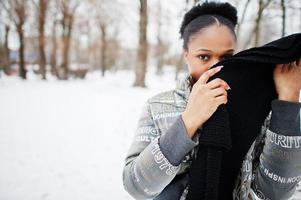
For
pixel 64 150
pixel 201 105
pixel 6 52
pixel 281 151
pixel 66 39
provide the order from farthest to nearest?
1. pixel 6 52
2. pixel 66 39
3. pixel 64 150
4. pixel 281 151
5. pixel 201 105

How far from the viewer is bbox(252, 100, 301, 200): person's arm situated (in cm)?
119

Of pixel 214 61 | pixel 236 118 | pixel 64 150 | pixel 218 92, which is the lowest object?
pixel 64 150

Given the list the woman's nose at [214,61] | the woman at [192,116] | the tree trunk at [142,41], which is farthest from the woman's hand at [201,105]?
the tree trunk at [142,41]

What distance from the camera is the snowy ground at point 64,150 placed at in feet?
13.7

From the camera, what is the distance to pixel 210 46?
1.32 metres

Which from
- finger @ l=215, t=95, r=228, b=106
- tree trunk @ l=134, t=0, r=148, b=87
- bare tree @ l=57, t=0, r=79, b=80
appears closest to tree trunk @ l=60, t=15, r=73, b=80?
bare tree @ l=57, t=0, r=79, b=80

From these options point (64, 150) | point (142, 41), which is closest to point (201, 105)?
point (64, 150)

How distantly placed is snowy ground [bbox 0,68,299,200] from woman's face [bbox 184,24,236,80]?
3003 millimetres

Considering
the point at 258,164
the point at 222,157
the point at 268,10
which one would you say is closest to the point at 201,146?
the point at 222,157

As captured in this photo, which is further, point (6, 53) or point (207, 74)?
point (6, 53)

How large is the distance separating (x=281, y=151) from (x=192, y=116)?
0.41m

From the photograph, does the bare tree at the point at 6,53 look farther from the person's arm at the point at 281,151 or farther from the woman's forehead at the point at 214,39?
the person's arm at the point at 281,151

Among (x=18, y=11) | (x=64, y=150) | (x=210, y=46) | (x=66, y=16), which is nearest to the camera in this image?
(x=210, y=46)

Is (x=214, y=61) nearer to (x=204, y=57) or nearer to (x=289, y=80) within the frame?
(x=204, y=57)
